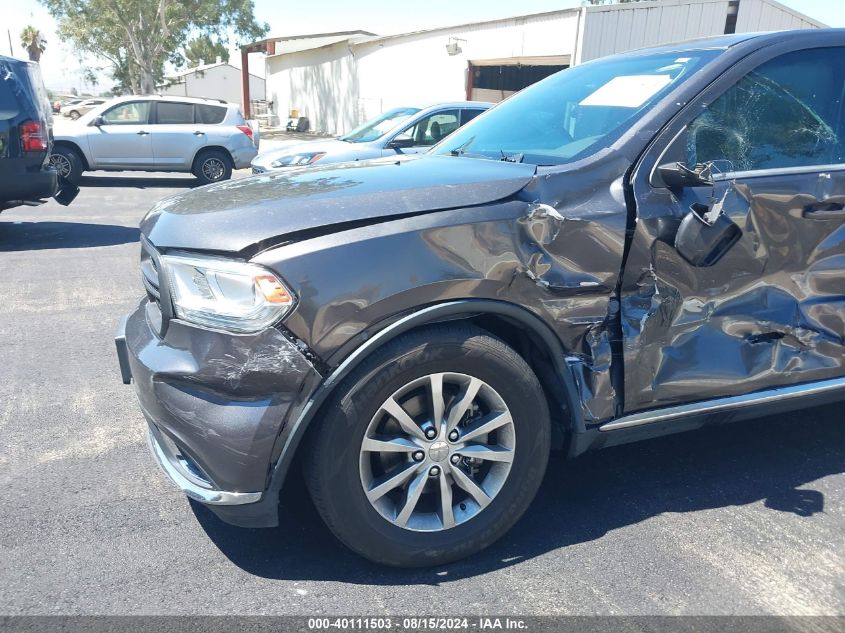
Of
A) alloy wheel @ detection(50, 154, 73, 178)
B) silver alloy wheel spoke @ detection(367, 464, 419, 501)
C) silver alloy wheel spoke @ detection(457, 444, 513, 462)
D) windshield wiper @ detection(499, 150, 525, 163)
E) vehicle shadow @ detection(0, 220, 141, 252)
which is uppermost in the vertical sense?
windshield wiper @ detection(499, 150, 525, 163)

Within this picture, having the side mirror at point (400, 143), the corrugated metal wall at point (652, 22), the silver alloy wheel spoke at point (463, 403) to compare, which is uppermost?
the corrugated metal wall at point (652, 22)

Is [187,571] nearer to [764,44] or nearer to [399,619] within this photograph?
[399,619]

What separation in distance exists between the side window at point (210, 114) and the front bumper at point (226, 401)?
1360 cm

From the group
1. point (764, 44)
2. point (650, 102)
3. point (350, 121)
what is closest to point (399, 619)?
point (650, 102)

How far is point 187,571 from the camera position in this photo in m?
2.58

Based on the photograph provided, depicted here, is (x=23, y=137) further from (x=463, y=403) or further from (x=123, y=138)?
(x=463, y=403)

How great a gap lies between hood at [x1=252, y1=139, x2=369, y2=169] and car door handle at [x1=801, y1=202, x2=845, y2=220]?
7.61m

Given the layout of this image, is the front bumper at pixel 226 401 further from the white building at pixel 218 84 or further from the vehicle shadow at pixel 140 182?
the white building at pixel 218 84

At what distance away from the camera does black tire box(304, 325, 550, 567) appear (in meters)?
2.33

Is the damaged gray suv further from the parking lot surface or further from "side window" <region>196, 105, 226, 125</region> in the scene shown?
"side window" <region>196, 105, 226, 125</region>

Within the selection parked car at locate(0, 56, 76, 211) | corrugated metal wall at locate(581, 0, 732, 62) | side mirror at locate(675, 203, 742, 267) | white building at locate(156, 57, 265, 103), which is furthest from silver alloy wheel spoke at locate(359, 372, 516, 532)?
white building at locate(156, 57, 265, 103)

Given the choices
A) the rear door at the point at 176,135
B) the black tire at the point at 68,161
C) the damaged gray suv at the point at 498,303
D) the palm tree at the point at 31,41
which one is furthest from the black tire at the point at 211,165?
the palm tree at the point at 31,41

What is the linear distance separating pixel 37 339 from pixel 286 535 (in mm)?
3175

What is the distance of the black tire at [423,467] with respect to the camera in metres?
2.33
